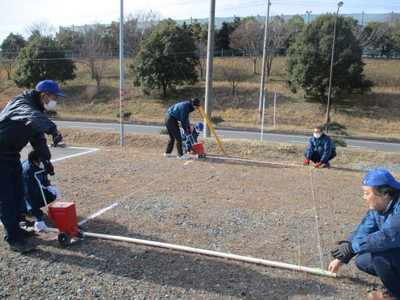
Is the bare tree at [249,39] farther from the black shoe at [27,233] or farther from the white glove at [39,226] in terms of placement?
the black shoe at [27,233]

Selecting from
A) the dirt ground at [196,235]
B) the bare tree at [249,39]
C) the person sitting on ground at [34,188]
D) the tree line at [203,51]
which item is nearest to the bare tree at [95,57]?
the tree line at [203,51]

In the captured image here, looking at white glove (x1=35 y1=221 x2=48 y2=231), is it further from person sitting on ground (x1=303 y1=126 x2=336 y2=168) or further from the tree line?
the tree line

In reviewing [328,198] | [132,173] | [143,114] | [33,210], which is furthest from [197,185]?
[143,114]

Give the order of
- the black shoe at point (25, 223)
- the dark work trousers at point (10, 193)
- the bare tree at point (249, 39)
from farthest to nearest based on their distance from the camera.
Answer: the bare tree at point (249, 39), the black shoe at point (25, 223), the dark work trousers at point (10, 193)

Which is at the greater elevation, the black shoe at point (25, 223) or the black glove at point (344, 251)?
the black glove at point (344, 251)

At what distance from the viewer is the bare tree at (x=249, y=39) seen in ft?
107

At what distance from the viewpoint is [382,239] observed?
2264 mm

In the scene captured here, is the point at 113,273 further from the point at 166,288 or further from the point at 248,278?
the point at 248,278

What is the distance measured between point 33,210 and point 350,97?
25291mm

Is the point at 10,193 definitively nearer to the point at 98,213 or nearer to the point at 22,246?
the point at 22,246

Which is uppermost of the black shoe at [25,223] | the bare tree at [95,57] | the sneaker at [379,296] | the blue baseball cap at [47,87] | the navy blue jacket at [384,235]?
the bare tree at [95,57]

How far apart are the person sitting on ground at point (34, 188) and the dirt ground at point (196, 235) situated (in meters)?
0.25

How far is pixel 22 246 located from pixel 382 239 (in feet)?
10.7

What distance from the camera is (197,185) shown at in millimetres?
5594
